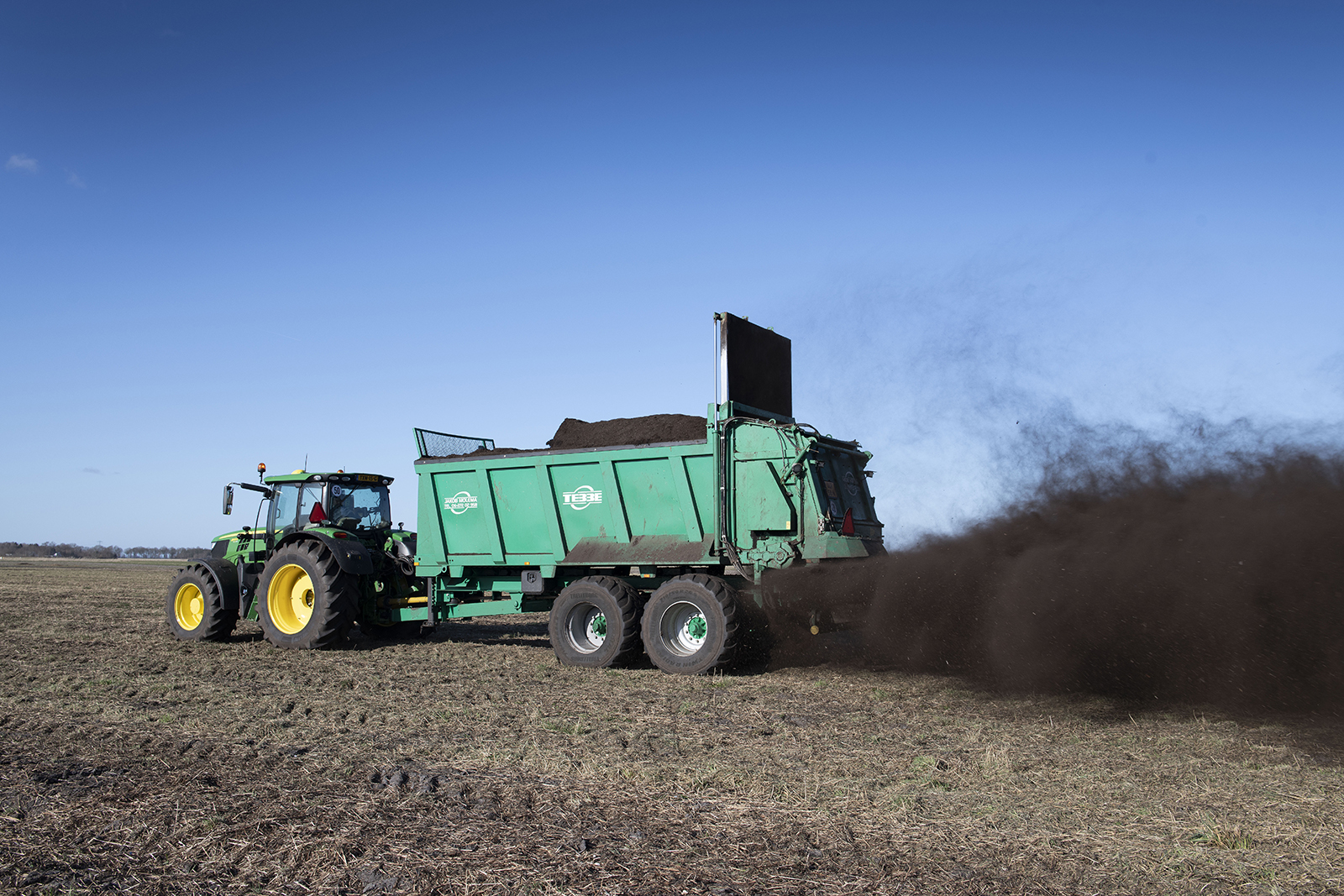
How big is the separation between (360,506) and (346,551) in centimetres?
137

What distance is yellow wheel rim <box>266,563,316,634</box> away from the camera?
11.8m

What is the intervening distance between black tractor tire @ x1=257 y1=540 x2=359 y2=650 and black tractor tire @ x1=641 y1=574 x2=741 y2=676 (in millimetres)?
4138

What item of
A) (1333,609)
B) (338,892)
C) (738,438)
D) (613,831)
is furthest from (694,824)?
(738,438)

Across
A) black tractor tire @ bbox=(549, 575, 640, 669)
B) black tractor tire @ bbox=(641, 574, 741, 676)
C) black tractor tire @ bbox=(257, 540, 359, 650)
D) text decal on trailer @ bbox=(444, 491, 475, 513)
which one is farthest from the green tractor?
black tractor tire @ bbox=(641, 574, 741, 676)

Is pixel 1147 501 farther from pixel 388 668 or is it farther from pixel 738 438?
pixel 388 668

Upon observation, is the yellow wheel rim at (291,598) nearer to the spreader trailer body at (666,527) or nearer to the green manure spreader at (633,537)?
the green manure spreader at (633,537)

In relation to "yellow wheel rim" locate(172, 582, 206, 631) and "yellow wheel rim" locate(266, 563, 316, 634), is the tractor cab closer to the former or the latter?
"yellow wheel rim" locate(266, 563, 316, 634)

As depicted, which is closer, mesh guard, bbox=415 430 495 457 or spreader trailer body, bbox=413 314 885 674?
spreader trailer body, bbox=413 314 885 674

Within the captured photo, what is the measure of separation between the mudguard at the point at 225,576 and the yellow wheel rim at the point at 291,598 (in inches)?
35.8

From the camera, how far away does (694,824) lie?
4.31 metres

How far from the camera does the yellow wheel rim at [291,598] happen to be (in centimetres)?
1177

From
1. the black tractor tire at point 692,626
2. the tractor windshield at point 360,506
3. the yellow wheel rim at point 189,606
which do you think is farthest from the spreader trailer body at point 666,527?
the yellow wheel rim at point 189,606

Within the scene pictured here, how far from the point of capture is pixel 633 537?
32.8ft

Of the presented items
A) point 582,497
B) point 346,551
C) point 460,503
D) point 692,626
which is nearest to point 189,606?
point 346,551
